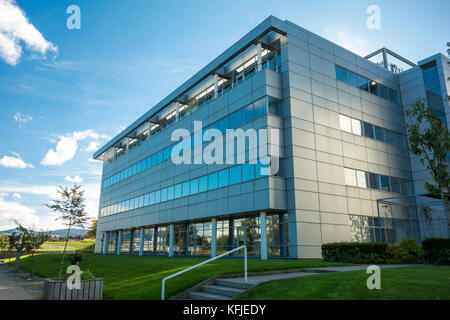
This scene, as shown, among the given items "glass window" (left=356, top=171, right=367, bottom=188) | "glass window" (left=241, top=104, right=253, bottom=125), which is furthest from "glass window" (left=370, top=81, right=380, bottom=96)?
"glass window" (left=241, top=104, right=253, bottom=125)

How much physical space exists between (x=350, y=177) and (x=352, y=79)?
10.4 metres

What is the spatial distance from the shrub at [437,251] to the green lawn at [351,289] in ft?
28.3

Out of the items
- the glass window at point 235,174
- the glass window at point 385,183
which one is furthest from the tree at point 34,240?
the glass window at point 385,183

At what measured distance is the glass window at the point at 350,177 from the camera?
2936 centimetres

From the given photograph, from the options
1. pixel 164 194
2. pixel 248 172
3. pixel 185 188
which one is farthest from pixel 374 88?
pixel 164 194

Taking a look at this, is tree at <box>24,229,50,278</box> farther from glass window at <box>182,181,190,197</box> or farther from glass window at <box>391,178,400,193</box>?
glass window at <box>391,178,400,193</box>

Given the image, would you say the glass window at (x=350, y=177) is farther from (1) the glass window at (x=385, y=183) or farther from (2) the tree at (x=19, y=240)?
(2) the tree at (x=19, y=240)

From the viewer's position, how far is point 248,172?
2748cm

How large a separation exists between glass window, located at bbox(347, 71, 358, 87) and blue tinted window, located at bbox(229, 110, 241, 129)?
38.9ft

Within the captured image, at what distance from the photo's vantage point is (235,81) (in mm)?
33156

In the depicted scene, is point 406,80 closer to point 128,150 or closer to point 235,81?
point 235,81

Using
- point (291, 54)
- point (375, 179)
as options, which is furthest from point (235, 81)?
point (375, 179)

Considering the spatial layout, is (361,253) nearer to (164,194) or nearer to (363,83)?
(363,83)

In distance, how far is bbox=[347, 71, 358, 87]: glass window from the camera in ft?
108
